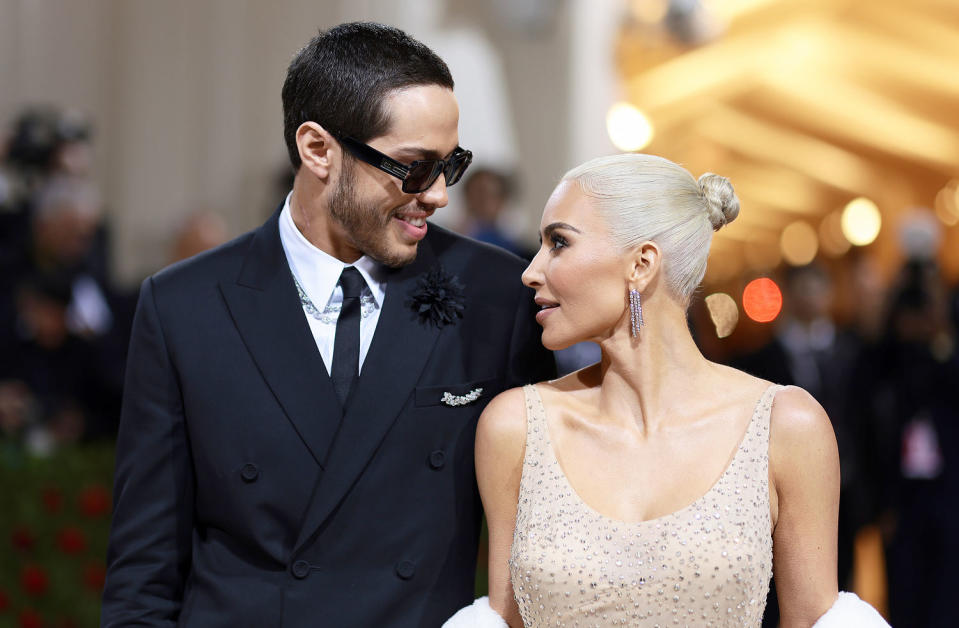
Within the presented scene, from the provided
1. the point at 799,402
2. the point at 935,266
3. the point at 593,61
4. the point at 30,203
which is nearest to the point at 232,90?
the point at 30,203

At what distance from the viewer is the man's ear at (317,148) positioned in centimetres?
251

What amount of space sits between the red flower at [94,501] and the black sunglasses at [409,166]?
2.63 metres

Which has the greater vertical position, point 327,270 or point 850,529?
point 327,270

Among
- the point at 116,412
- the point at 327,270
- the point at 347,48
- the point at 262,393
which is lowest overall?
the point at 116,412

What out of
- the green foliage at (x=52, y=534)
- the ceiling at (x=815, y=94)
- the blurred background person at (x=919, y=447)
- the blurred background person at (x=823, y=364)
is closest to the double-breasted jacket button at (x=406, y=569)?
the green foliage at (x=52, y=534)

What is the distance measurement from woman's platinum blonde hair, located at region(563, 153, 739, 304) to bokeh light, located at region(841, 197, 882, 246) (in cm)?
1434

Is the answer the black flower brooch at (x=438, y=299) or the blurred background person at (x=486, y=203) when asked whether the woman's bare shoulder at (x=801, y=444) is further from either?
the blurred background person at (x=486, y=203)

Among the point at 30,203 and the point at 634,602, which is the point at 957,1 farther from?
the point at 634,602

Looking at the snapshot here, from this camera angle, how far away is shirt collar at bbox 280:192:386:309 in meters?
2.53

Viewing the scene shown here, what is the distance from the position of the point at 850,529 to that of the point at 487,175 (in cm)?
259

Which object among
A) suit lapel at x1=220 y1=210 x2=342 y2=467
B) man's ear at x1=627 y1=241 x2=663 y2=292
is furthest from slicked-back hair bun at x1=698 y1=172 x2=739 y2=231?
suit lapel at x1=220 y1=210 x2=342 y2=467

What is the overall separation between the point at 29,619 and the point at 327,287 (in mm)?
2706

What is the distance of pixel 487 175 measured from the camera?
5.43 metres

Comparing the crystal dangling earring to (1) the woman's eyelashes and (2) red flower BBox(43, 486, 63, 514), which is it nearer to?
(1) the woman's eyelashes
